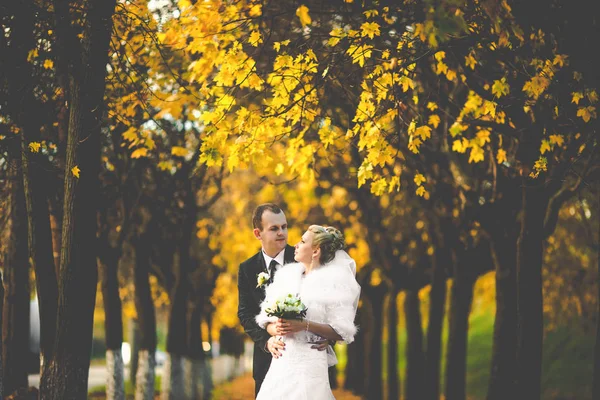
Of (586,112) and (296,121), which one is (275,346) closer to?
(296,121)

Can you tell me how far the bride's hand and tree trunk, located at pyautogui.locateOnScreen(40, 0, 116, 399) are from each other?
2868 mm

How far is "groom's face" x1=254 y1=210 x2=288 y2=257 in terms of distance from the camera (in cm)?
807

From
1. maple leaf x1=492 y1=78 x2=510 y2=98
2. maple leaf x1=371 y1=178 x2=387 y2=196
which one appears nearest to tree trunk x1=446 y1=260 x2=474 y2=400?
maple leaf x1=371 y1=178 x2=387 y2=196

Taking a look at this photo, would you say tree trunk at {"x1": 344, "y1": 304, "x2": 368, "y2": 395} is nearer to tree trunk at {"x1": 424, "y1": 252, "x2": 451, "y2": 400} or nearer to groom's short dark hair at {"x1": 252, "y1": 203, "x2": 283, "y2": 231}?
tree trunk at {"x1": 424, "y1": 252, "x2": 451, "y2": 400}

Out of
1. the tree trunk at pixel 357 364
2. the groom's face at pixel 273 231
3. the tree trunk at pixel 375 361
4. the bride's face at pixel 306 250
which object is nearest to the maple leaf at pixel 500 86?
the groom's face at pixel 273 231

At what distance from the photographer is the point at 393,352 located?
1045 inches

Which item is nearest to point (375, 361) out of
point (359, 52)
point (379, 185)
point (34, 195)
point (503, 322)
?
point (503, 322)

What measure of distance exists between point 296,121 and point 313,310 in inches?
146

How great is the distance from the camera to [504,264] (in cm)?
1459

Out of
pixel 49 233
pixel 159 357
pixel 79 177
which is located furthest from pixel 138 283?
pixel 159 357

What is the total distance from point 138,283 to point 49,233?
8207 mm

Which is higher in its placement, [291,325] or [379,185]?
[379,185]

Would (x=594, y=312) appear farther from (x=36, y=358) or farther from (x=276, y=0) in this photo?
(x=36, y=358)

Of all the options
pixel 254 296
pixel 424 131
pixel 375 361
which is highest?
pixel 424 131
